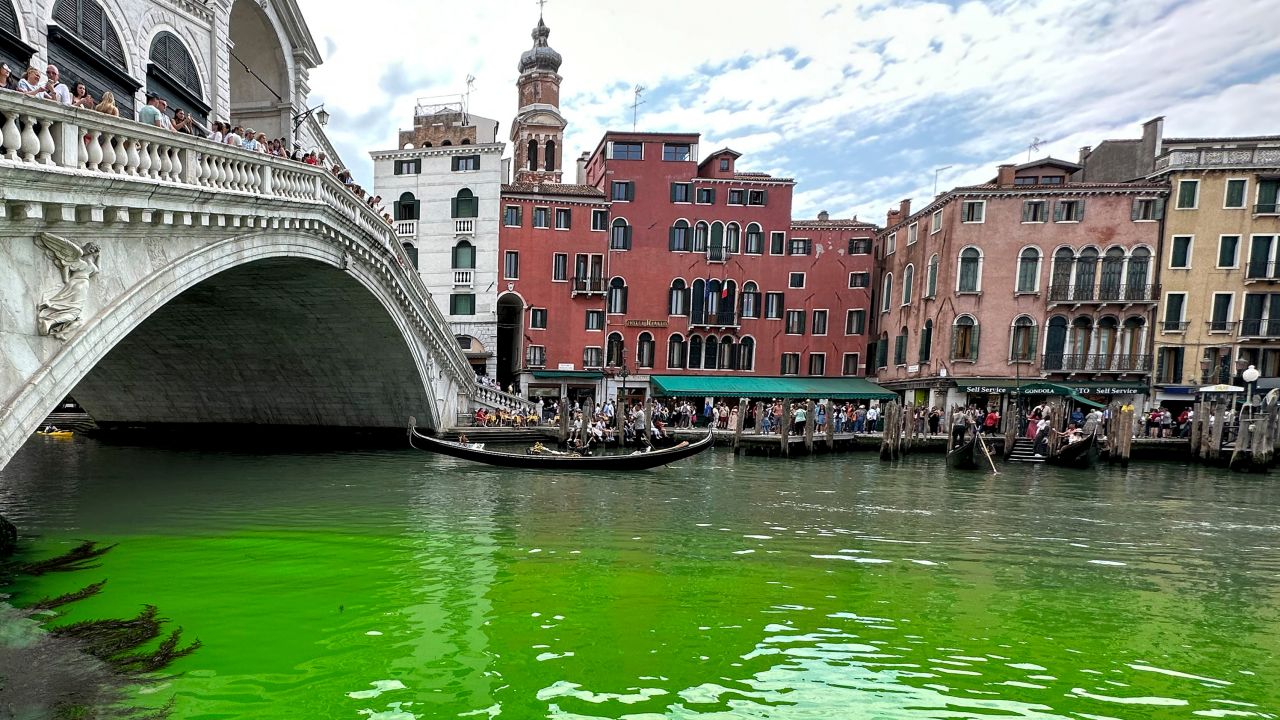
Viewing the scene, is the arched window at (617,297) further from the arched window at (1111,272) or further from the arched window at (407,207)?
the arched window at (1111,272)

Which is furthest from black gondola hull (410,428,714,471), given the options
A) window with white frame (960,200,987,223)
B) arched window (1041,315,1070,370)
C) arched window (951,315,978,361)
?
arched window (1041,315,1070,370)

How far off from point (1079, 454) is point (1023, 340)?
7814mm

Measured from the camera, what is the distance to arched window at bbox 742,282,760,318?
2755 centimetres

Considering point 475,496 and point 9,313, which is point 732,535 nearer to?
point 475,496

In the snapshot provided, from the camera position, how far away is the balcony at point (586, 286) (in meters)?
26.5

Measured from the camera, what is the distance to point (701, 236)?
89.6ft

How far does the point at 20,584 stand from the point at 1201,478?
21.3 m

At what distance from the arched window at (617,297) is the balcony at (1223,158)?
772 inches

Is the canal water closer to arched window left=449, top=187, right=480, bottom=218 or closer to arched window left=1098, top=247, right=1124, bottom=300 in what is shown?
arched window left=1098, top=247, right=1124, bottom=300

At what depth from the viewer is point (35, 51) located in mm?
7934

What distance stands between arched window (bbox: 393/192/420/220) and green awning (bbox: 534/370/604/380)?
791cm

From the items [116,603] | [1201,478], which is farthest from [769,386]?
[116,603]

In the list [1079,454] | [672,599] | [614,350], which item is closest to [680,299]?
[614,350]

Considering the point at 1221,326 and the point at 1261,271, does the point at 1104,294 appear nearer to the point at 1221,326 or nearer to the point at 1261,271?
the point at 1221,326
